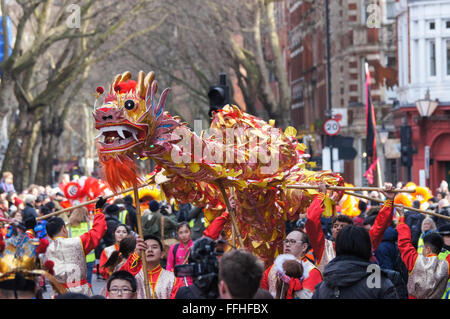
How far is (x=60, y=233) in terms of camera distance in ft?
33.2

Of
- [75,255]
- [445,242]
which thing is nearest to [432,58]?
[445,242]

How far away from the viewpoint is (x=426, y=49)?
118 ft

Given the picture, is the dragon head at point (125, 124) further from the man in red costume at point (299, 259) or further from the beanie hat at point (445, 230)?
the beanie hat at point (445, 230)

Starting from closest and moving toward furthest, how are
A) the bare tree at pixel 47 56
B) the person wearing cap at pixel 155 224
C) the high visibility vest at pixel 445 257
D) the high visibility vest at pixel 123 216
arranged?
the high visibility vest at pixel 445 257 → the person wearing cap at pixel 155 224 → the high visibility vest at pixel 123 216 → the bare tree at pixel 47 56

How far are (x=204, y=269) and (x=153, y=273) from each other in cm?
280

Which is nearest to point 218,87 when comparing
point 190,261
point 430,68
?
point 190,261

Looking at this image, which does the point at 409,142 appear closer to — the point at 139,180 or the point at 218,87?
the point at 218,87

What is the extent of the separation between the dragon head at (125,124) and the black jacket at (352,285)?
8.11 feet

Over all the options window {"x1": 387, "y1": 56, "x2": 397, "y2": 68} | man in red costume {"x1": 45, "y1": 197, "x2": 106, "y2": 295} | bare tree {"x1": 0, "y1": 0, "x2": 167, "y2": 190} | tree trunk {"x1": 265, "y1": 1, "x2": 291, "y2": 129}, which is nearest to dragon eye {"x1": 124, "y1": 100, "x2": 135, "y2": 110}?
man in red costume {"x1": 45, "y1": 197, "x2": 106, "y2": 295}

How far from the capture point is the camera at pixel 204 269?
6.07 meters

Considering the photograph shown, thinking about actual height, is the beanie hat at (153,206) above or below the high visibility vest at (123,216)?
above

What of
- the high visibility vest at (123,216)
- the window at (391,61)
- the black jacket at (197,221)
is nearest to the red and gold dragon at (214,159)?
the black jacket at (197,221)
